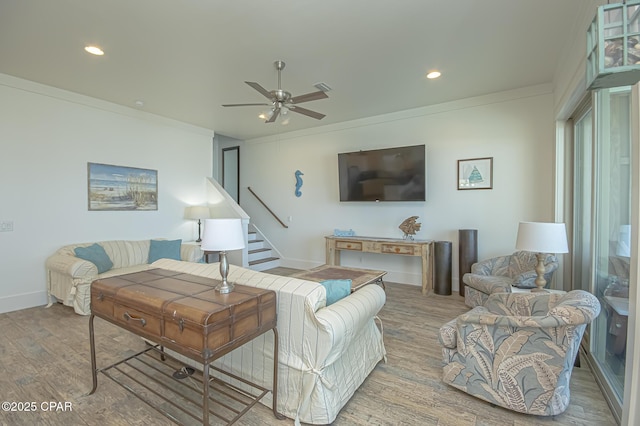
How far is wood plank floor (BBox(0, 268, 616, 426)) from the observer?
1.90 meters

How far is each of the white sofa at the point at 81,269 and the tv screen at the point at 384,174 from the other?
11.8 feet

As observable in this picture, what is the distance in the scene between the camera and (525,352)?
1888mm

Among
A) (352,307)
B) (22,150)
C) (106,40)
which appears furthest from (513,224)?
(22,150)

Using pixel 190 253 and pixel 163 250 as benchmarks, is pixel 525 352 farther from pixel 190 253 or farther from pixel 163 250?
pixel 163 250

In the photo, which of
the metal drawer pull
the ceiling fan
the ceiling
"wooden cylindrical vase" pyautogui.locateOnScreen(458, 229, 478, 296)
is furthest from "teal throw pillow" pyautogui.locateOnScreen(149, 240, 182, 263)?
"wooden cylindrical vase" pyautogui.locateOnScreen(458, 229, 478, 296)

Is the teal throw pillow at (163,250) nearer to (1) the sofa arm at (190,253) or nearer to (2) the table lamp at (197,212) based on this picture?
(1) the sofa arm at (190,253)

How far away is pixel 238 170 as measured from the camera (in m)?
7.46

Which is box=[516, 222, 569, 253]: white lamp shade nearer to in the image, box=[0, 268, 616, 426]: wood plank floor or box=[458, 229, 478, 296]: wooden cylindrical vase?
box=[0, 268, 616, 426]: wood plank floor

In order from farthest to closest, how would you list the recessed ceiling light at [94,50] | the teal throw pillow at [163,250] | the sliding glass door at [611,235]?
the teal throw pillow at [163,250], the recessed ceiling light at [94,50], the sliding glass door at [611,235]

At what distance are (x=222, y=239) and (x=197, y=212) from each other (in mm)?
4157

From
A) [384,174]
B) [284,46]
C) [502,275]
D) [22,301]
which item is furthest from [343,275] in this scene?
[22,301]

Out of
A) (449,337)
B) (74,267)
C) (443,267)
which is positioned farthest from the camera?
(443,267)

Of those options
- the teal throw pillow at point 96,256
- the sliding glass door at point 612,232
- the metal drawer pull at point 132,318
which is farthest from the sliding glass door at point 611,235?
the teal throw pillow at point 96,256

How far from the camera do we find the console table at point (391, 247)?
179 inches
